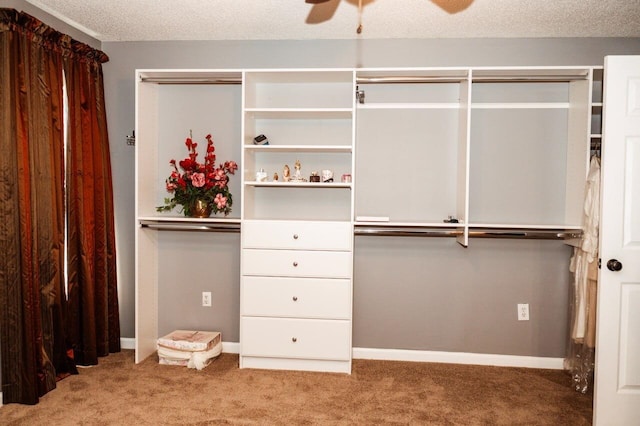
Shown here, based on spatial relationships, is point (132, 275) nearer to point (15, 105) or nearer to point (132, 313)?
point (132, 313)

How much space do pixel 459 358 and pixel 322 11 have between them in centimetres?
276

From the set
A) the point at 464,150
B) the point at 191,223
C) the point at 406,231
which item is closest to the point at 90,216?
the point at 191,223

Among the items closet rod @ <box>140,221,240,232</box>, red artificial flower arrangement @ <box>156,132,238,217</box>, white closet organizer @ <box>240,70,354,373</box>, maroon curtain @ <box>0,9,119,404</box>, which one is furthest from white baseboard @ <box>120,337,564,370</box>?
maroon curtain @ <box>0,9,119,404</box>

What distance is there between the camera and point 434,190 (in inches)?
137

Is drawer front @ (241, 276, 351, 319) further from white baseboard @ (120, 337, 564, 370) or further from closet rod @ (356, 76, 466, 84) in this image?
closet rod @ (356, 76, 466, 84)

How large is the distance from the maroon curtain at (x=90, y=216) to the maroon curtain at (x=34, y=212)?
0.07ft

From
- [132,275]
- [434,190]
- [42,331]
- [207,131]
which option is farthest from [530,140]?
[42,331]

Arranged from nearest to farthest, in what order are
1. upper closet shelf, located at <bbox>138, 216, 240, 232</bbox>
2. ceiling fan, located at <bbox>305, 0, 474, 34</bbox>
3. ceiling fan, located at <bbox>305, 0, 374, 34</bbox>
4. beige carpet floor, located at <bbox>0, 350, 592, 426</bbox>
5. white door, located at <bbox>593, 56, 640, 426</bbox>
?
1. white door, located at <bbox>593, 56, 640, 426</bbox>
2. beige carpet floor, located at <bbox>0, 350, 592, 426</bbox>
3. ceiling fan, located at <bbox>305, 0, 474, 34</bbox>
4. ceiling fan, located at <bbox>305, 0, 374, 34</bbox>
5. upper closet shelf, located at <bbox>138, 216, 240, 232</bbox>

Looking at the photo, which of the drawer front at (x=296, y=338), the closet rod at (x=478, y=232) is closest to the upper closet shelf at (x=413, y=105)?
the closet rod at (x=478, y=232)

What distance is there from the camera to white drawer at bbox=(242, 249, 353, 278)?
3.19 m

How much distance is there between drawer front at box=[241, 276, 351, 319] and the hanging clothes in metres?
1.57

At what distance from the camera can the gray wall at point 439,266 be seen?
342 cm

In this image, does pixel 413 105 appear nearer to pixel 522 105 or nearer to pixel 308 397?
pixel 522 105

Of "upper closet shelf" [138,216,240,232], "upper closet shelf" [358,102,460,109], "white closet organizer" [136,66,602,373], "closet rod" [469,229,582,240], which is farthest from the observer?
"upper closet shelf" [358,102,460,109]
